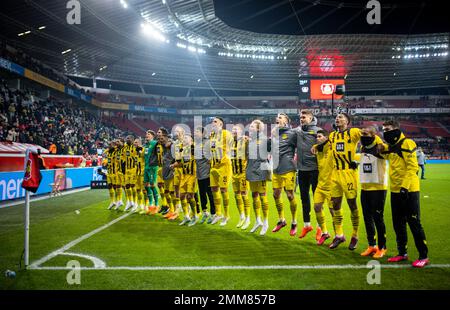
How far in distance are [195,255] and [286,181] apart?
2.24 m

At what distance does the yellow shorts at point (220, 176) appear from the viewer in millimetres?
7289

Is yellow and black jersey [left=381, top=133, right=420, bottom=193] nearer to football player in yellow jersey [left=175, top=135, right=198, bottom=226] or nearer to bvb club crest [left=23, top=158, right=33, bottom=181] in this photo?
football player in yellow jersey [left=175, top=135, right=198, bottom=226]

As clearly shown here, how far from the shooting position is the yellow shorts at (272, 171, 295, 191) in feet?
20.2

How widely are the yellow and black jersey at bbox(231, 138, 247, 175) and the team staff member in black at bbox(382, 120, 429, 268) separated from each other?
9.88 ft

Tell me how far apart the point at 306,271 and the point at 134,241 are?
3.35 metres

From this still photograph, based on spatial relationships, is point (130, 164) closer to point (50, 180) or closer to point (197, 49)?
point (50, 180)

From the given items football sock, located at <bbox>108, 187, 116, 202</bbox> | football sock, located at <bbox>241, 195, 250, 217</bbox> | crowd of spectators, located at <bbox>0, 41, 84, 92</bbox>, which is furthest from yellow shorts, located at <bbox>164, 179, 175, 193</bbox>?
crowd of spectators, located at <bbox>0, 41, 84, 92</bbox>

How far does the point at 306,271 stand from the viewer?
169 inches

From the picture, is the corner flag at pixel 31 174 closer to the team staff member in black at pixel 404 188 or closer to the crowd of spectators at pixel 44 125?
the team staff member in black at pixel 404 188

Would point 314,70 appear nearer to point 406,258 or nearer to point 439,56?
point 439,56

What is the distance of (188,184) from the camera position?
300 inches

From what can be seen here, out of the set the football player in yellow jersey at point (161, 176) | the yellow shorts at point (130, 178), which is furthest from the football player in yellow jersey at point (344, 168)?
the yellow shorts at point (130, 178)

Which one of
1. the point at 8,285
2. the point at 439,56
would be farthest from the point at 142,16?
Answer: the point at 439,56

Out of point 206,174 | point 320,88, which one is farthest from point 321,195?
point 320,88
